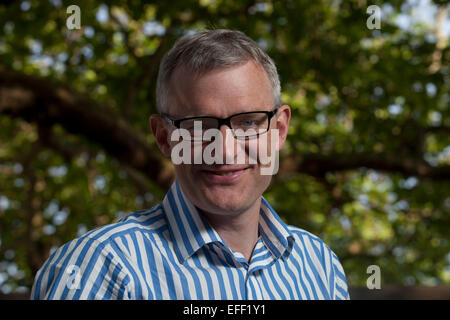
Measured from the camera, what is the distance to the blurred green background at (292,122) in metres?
4.07

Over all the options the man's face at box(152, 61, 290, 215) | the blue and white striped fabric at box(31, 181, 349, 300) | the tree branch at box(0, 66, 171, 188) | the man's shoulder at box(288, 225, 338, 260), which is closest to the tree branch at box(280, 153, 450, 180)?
the tree branch at box(0, 66, 171, 188)

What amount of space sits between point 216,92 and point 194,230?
37cm

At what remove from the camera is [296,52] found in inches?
186

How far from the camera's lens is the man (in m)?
1.19

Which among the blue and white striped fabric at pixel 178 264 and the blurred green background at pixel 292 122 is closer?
the blue and white striped fabric at pixel 178 264

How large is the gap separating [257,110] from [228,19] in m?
3.29

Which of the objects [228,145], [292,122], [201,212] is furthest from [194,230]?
[292,122]

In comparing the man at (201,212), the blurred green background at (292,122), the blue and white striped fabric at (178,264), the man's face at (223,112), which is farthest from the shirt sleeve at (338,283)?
the blurred green background at (292,122)

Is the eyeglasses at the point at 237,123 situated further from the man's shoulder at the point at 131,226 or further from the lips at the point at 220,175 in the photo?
the man's shoulder at the point at 131,226

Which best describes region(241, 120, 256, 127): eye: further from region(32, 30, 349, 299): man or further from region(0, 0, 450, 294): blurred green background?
region(0, 0, 450, 294): blurred green background

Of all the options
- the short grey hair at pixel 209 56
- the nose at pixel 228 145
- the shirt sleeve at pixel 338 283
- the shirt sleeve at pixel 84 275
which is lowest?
the shirt sleeve at pixel 338 283

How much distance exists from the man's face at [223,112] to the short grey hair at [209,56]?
0.02 meters

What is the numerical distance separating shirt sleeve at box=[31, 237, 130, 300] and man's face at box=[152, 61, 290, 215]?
28 cm

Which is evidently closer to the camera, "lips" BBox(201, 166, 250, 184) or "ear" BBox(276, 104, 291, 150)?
"lips" BBox(201, 166, 250, 184)
